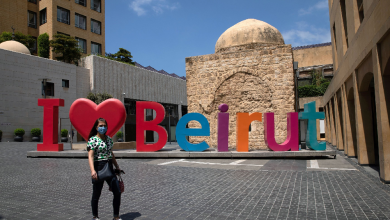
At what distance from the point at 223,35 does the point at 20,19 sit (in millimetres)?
28216

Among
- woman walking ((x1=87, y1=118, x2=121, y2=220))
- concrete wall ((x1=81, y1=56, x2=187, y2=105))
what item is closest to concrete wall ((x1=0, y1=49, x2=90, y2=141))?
concrete wall ((x1=81, y1=56, x2=187, y2=105))

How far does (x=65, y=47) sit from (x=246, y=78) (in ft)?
79.1

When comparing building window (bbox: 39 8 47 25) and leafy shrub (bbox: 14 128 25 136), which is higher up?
building window (bbox: 39 8 47 25)

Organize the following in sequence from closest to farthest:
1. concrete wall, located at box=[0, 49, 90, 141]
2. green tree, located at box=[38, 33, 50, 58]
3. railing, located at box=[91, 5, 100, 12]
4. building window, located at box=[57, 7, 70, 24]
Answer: concrete wall, located at box=[0, 49, 90, 141], green tree, located at box=[38, 33, 50, 58], building window, located at box=[57, 7, 70, 24], railing, located at box=[91, 5, 100, 12]

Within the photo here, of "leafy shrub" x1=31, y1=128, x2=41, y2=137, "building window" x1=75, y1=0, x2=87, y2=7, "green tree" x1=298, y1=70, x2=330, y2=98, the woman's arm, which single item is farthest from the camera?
"green tree" x1=298, y1=70, x2=330, y2=98

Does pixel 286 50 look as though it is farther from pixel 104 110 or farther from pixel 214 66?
pixel 104 110

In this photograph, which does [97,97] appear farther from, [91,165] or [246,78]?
[91,165]

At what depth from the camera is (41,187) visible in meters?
7.19

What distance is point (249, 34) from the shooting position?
58.1ft

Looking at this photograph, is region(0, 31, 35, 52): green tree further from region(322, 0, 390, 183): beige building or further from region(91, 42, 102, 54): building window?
region(322, 0, 390, 183): beige building

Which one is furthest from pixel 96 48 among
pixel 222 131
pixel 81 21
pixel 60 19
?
pixel 222 131

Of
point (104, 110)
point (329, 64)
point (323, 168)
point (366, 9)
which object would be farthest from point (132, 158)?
point (329, 64)

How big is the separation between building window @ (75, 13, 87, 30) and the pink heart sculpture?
27.8 metres

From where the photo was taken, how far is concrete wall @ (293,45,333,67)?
4272cm
